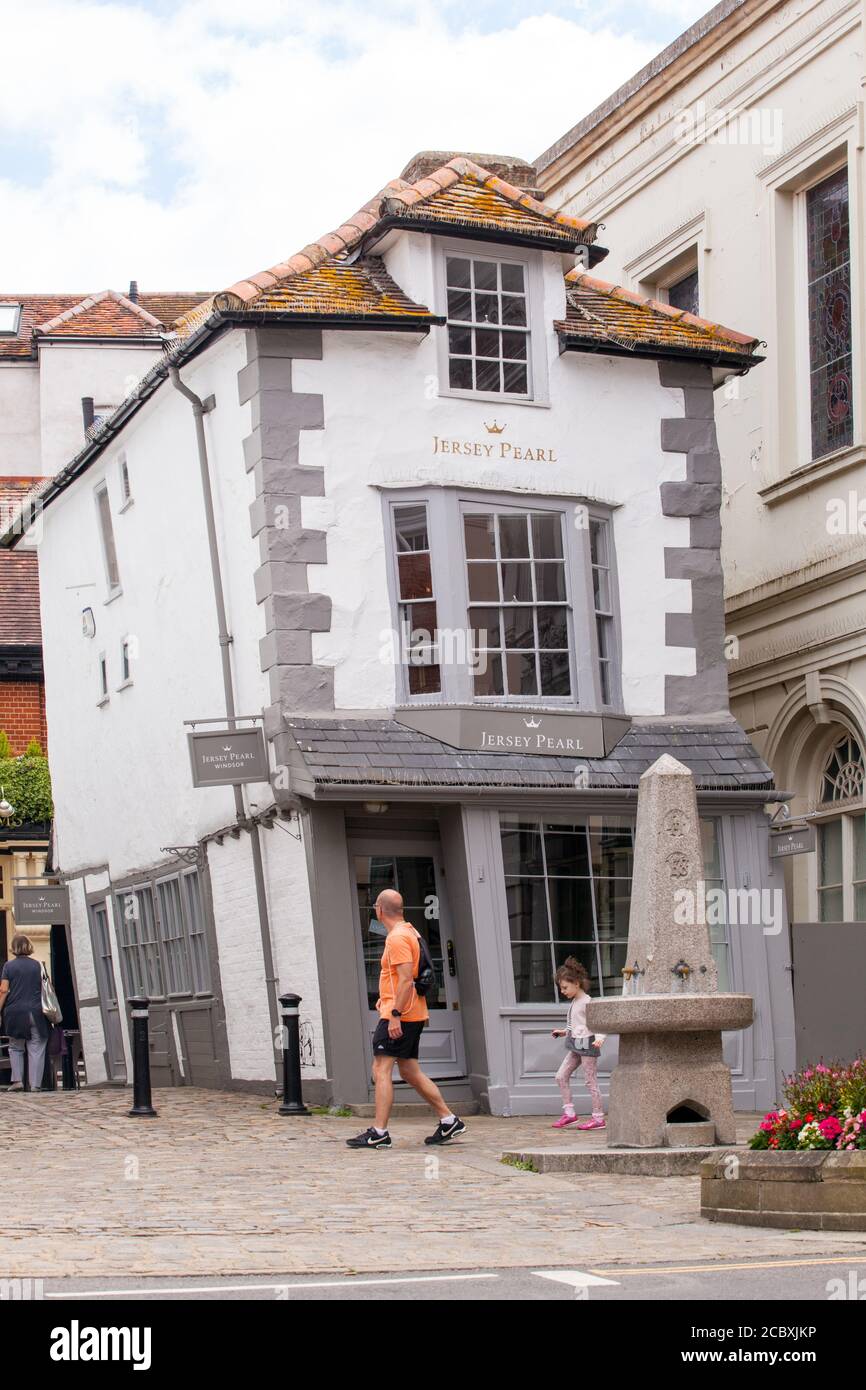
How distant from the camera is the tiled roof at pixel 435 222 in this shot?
17375 millimetres

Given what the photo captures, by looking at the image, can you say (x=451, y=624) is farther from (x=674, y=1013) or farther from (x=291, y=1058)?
(x=674, y=1013)

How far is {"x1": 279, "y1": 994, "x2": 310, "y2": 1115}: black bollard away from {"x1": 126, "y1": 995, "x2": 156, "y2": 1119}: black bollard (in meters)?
1.05

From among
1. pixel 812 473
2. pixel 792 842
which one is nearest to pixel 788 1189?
pixel 792 842

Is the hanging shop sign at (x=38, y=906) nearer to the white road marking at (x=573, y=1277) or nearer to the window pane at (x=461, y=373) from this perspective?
the window pane at (x=461, y=373)

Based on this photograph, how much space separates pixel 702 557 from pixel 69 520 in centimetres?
802

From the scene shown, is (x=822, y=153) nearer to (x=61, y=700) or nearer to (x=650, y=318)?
(x=650, y=318)

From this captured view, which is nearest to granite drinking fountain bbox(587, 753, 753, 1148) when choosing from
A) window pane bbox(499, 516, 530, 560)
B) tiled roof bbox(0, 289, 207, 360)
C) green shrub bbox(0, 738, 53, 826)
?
window pane bbox(499, 516, 530, 560)

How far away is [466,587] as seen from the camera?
17375 millimetres

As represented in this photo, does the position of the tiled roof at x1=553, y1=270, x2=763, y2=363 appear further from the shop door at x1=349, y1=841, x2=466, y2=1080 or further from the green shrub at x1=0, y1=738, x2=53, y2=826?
the green shrub at x1=0, y1=738, x2=53, y2=826

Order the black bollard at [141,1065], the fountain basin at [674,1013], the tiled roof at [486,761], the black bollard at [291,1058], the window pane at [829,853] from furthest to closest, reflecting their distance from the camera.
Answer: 1. the window pane at [829,853]
2. the tiled roof at [486,761]
3. the black bollard at [141,1065]
4. the black bollard at [291,1058]
5. the fountain basin at [674,1013]

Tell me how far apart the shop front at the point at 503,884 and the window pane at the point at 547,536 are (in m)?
1.70

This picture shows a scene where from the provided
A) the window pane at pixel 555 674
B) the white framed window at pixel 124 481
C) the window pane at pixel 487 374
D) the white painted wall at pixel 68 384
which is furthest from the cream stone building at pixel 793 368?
the white painted wall at pixel 68 384

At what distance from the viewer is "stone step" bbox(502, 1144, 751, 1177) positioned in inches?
481
